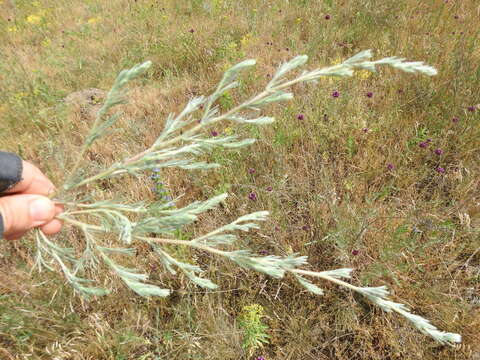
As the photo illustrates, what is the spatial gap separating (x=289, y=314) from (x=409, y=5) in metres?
4.58

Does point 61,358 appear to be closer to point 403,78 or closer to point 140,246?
point 140,246

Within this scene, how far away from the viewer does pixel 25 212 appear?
139 cm

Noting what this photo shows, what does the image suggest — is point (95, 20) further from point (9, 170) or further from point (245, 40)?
point (9, 170)

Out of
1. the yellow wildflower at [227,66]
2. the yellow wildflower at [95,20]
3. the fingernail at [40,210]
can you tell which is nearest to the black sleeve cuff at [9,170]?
the fingernail at [40,210]

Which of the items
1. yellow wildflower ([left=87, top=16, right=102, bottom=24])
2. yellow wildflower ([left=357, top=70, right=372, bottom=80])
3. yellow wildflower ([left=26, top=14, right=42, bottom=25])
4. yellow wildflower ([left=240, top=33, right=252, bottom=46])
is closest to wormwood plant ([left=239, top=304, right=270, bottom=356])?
yellow wildflower ([left=357, top=70, right=372, bottom=80])

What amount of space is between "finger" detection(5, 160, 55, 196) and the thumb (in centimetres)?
25

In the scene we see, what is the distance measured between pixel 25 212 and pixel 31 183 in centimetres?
42

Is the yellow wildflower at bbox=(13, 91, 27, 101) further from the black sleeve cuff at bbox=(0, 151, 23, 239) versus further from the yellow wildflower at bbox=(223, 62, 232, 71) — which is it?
the black sleeve cuff at bbox=(0, 151, 23, 239)

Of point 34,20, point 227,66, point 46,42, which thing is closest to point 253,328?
point 227,66

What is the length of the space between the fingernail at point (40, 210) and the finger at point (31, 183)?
0.28m

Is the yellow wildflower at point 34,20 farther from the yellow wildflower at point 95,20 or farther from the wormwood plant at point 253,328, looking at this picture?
the wormwood plant at point 253,328

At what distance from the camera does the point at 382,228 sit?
7.44ft

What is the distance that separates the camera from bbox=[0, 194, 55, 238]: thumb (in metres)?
1.38

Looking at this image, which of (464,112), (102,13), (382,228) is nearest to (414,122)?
(464,112)
